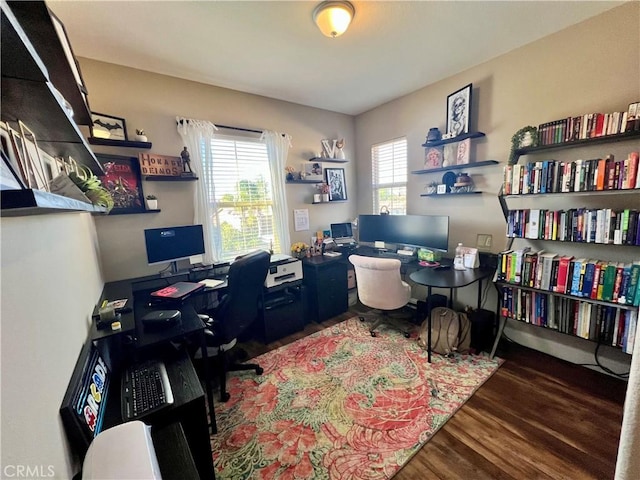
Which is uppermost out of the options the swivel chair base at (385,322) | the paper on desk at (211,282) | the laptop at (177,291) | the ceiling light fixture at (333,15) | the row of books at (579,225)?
the ceiling light fixture at (333,15)

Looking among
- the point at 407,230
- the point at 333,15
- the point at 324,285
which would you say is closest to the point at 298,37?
the point at 333,15

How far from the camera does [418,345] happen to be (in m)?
2.59

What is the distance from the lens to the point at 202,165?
8.79ft

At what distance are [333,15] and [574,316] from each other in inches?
109

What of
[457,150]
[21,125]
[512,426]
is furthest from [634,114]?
[21,125]

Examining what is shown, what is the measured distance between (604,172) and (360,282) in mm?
2004

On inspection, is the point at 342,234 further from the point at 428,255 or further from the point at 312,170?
the point at 428,255

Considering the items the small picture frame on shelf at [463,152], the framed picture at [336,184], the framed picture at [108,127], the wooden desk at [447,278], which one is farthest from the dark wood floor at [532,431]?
the framed picture at [108,127]

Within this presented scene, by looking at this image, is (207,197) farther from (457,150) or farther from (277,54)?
(457,150)

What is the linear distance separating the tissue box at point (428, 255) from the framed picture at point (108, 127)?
10.4 feet

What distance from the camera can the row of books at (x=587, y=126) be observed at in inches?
66.9

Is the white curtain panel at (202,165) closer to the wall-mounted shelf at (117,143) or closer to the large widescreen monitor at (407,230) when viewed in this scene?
the wall-mounted shelf at (117,143)

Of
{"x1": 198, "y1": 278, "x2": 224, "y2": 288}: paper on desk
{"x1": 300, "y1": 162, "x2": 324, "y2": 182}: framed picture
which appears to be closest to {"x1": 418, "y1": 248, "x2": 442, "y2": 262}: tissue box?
{"x1": 300, "y1": 162, "x2": 324, "y2": 182}: framed picture

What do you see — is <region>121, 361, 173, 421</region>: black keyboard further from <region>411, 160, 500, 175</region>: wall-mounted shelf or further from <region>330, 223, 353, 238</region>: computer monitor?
<region>411, 160, 500, 175</region>: wall-mounted shelf
